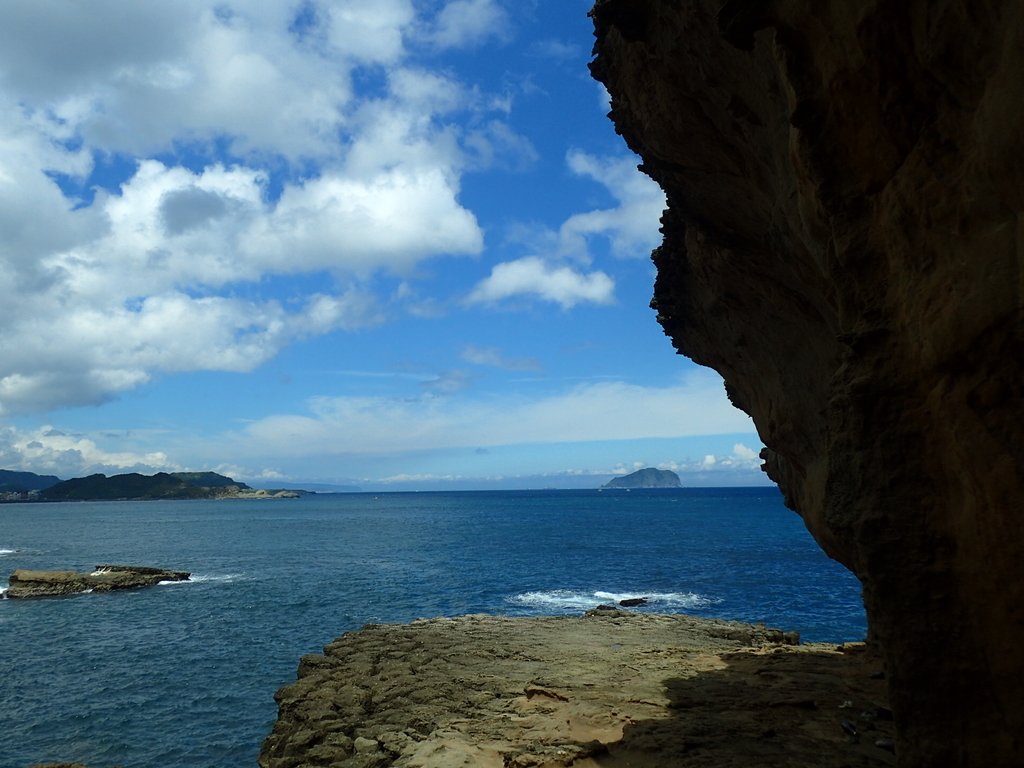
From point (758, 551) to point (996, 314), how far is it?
77949 millimetres

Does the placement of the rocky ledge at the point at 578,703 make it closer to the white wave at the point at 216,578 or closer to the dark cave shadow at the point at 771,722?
the dark cave shadow at the point at 771,722

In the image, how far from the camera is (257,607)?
46.8m

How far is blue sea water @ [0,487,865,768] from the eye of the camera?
83.4 feet

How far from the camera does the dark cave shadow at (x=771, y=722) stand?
43.5ft

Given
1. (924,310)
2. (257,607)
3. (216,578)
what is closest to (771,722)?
(924,310)

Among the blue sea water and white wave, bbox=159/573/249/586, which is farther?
white wave, bbox=159/573/249/586

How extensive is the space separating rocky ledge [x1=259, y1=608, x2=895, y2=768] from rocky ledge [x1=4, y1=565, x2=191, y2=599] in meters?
37.4

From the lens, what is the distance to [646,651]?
24.9 meters

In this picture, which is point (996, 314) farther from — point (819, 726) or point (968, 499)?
point (819, 726)

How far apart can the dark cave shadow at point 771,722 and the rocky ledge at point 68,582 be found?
51673 millimetres

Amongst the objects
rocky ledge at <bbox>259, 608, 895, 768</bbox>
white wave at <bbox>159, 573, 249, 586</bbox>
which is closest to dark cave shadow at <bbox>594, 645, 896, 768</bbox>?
rocky ledge at <bbox>259, 608, 895, 768</bbox>

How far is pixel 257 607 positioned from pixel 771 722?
39742 mm

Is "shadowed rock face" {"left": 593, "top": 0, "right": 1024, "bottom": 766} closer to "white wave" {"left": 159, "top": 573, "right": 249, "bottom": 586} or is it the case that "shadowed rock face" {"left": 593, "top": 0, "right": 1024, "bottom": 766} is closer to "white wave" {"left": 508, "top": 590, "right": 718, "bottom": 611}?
"white wave" {"left": 508, "top": 590, "right": 718, "bottom": 611}

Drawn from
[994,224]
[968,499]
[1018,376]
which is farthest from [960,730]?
[994,224]
